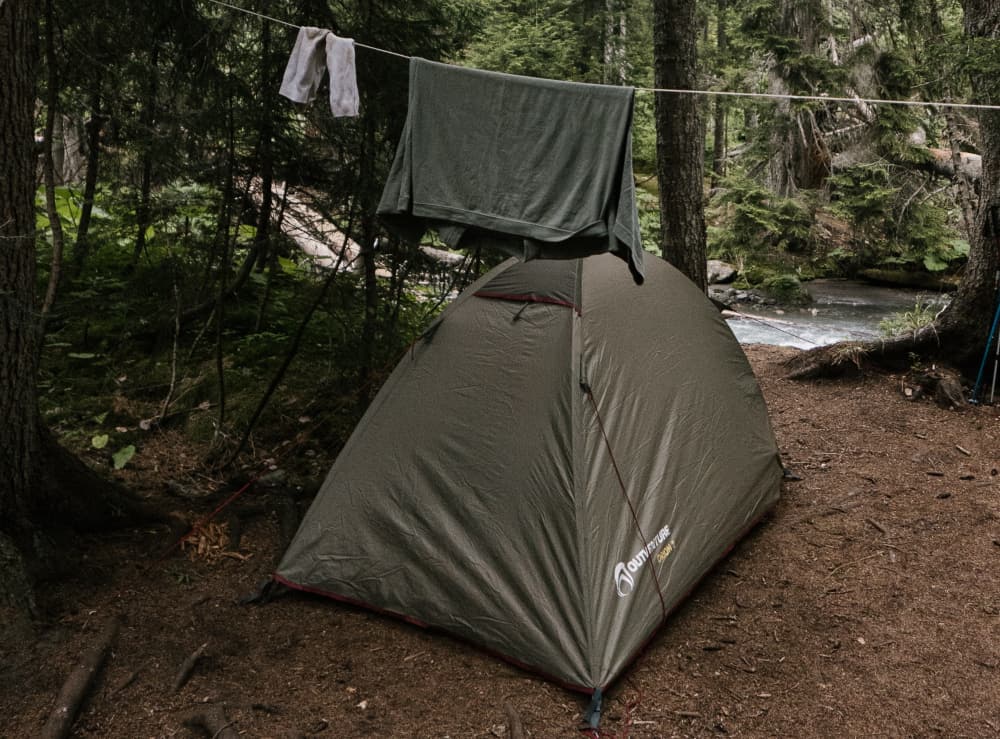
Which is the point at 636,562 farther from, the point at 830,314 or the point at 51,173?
the point at 830,314

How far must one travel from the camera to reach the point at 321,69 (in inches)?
161

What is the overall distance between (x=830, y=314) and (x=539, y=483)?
1062 centimetres

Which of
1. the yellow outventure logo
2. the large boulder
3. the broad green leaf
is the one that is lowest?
the broad green leaf

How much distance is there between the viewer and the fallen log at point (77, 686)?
3.13m

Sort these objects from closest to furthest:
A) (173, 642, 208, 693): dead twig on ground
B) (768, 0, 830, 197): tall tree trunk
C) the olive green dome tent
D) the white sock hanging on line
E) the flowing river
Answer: (173, 642, 208, 693): dead twig on ground
the olive green dome tent
the white sock hanging on line
the flowing river
(768, 0, 830, 197): tall tree trunk

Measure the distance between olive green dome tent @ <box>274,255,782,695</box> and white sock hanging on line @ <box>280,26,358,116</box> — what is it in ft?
4.17

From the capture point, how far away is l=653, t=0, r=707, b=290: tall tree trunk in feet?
20.8

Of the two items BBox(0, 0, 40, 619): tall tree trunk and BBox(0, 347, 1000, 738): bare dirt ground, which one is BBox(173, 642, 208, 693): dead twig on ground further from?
BBox(0, 0, 40, 619): tall tree trunk

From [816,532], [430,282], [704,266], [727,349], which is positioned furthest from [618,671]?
[704,266]

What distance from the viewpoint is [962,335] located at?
6941mm

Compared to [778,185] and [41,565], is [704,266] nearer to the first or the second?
[41,565]

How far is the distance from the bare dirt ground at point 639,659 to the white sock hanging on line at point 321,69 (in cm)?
269

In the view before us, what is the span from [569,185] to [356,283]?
3.17 m

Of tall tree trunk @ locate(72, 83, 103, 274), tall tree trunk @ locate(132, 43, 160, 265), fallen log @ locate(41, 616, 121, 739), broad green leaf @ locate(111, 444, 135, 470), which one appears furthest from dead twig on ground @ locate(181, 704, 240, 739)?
tall tree trunk @ locate(72, 83, 103, 274)
